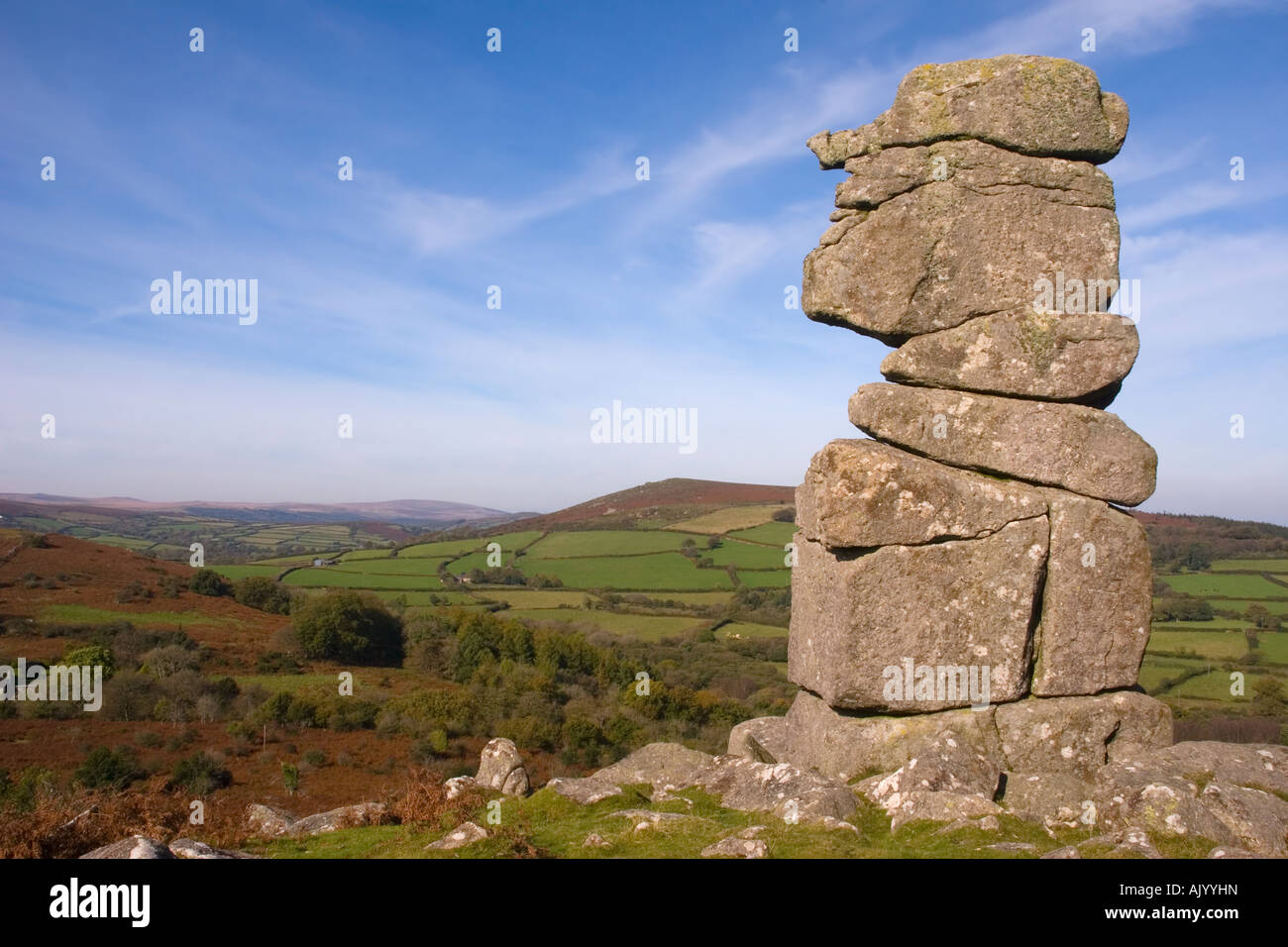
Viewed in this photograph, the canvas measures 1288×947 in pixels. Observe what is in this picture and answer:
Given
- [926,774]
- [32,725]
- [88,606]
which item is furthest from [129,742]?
[926,774]

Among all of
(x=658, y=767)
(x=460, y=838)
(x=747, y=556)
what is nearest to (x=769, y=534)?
(x=747, y=556)

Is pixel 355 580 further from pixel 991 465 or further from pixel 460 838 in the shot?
pixel 991 465

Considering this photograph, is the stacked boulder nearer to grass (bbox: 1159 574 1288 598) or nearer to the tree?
the tree

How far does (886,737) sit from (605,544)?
67.0 m

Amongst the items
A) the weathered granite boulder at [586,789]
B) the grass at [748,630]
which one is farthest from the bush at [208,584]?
the weathered granite boulder at [586,789]

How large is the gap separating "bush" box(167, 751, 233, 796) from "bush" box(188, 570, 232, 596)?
30.9m

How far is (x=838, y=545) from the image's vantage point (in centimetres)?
1172

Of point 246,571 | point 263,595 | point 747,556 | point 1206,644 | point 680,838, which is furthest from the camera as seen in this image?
point 246,571

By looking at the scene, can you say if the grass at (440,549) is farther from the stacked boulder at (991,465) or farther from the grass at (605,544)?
the stacked boulder at (991,465)

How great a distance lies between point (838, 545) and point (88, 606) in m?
48.2

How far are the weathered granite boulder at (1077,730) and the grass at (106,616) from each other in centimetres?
4572

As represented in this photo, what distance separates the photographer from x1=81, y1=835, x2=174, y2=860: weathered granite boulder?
725cm

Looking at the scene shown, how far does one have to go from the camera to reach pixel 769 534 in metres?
72.2
